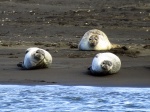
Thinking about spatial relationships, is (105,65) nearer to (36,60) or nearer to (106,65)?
(106,65)

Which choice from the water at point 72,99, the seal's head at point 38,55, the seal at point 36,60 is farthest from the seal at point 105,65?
the seal's head at point 38,55

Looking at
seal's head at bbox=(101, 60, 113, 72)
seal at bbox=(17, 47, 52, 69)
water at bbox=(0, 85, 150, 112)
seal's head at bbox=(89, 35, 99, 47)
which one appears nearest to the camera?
water at bbox=(0, 85, 150, 112)

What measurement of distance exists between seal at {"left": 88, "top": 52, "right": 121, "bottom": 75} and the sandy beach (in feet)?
0.34

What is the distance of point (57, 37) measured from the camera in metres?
20.4

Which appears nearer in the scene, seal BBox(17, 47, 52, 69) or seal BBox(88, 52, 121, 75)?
seal BBox(88, 52, 121, 75)

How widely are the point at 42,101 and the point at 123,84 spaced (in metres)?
1.73

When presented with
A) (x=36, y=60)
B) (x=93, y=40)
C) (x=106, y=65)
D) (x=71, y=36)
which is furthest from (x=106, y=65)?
(x=71, y=36)

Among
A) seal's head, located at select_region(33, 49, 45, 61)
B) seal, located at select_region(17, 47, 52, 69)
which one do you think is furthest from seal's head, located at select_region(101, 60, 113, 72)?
seal's head, located at select_region(33, 49, 45, 61)

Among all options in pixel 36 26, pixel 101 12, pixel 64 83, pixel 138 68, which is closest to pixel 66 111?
pixel 64 83

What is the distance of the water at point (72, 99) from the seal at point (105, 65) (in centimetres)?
82

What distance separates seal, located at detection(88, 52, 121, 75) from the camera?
1463 cm

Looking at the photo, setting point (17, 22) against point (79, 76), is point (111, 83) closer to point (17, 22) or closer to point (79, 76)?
point (79, 76)

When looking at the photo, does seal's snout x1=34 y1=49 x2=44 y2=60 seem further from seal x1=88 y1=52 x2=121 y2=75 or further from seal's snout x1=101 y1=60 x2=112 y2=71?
seal's snout x1=101 y1=60 x2=112 y2=71

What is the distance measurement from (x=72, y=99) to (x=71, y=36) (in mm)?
7423
